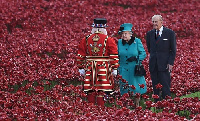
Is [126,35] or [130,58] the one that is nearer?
[126,35]

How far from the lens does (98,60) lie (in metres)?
8.30

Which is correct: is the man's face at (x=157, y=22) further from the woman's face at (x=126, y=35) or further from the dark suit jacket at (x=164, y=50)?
the woman's face at (x=126, y=35)

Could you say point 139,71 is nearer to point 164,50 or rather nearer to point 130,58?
point 130,58

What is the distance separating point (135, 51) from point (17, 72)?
10.2 ft

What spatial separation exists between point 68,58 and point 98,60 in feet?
16.2

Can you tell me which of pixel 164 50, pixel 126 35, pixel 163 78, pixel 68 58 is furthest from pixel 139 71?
pixel 68 58

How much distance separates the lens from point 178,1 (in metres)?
22.4

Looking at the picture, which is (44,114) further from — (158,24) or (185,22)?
(185,22)

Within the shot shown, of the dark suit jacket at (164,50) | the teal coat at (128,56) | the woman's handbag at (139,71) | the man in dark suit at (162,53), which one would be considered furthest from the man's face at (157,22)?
the woman's handbag at (139,71)

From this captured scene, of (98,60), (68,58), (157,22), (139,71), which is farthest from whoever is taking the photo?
(68,58)

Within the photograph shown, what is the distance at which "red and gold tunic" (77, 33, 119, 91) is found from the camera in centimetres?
819

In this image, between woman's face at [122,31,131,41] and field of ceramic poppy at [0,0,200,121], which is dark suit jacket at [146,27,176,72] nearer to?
woman's face at [122,31,131,41]

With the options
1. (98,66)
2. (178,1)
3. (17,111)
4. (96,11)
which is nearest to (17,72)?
(98,66)

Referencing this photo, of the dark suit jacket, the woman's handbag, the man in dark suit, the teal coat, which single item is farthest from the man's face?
the woman's handbag
